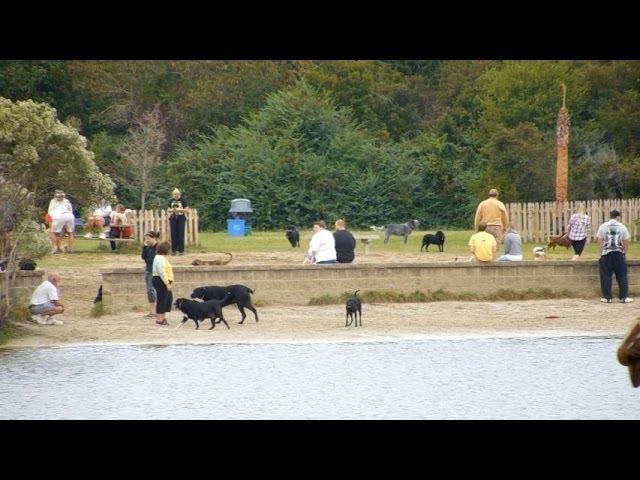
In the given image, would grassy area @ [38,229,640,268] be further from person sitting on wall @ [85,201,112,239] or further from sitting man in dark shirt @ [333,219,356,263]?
sitting man in dark shirt @ [333,219,356,263]

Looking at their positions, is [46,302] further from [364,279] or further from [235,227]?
[235,227]

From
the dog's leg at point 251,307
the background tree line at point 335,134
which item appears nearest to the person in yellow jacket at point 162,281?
the dog's leg at point 251,307

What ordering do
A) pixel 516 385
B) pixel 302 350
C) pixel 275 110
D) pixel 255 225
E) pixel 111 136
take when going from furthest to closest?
pixel 111 136 < pixel 275 110 < pixel 255 225 < pixel 302 350 < pixel 516 385

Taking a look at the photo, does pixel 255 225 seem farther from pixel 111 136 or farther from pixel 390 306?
pixel 390 306

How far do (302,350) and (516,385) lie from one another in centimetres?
409

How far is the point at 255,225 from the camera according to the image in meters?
51.2

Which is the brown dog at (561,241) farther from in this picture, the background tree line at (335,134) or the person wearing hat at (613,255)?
the background tree line at (335,134)

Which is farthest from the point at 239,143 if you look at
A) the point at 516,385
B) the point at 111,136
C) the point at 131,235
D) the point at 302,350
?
the point at 516,385

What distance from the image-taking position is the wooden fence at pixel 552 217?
135ft

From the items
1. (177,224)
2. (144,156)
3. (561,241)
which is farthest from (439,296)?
(144,156)

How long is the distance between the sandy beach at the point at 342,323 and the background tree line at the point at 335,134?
78.8 ft

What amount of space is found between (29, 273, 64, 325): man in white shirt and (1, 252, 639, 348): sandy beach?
0.23 metres

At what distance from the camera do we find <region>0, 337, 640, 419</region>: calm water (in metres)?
16.6

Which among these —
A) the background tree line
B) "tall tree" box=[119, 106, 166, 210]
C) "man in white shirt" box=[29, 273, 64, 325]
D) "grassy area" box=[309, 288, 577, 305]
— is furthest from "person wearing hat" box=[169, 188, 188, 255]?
the background tree line
